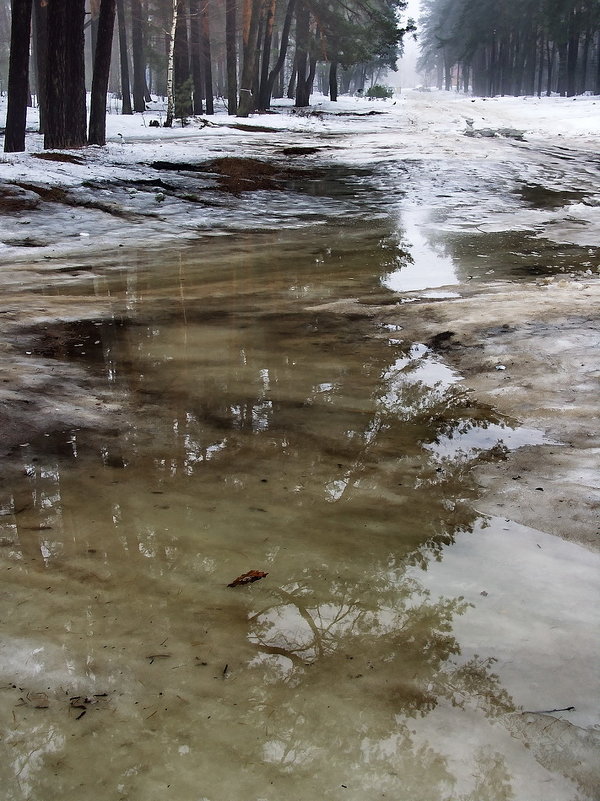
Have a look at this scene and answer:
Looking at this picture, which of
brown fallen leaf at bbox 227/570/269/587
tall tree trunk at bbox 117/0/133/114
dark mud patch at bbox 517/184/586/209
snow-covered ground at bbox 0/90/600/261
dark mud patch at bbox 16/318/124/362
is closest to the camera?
brown fallen leaf at bbox 227/570/269/587

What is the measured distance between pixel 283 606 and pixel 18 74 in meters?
14.6

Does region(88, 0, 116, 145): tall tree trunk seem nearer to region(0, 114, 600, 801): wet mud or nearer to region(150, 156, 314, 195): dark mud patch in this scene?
region(150, 156, 314, 195): dark mud patch

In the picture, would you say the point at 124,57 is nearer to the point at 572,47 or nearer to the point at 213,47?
the point at 213,47

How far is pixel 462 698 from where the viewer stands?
1794 millimetres

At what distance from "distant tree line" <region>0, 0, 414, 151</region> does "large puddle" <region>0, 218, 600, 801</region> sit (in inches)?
489

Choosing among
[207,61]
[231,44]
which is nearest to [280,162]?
[231,44]

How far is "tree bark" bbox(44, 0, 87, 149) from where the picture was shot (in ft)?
45.0

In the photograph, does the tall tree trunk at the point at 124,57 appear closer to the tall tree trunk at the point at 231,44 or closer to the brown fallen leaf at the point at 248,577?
the tall tree trunk at the point at 231,44

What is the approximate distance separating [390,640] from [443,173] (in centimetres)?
1546

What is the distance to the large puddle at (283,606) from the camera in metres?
1.61

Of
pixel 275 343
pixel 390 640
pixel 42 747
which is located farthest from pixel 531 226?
pixel 42 747

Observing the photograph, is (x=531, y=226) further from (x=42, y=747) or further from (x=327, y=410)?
(x=42, y=747)

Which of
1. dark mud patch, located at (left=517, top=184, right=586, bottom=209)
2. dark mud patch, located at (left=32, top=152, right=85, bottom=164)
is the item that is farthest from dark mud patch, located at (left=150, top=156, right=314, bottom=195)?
dark mud patch, located at (left=517, top=184, right=586, bottom=209)

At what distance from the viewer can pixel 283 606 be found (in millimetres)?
2150
